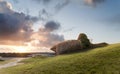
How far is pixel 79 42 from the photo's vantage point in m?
40.5

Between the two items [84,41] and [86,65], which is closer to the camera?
[86,65]

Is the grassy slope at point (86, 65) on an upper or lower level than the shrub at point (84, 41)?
lower

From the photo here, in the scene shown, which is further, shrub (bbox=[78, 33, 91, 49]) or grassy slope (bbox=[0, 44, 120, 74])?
shrub (bbox=[78, 33, 91, 49])

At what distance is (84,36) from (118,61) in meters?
15.3

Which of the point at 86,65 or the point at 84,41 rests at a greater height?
the point at 84,41

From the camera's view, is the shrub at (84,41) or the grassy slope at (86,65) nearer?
the grassy slope at (86,65)

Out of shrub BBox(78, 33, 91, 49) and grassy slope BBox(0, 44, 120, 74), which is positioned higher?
shrub BBox(78, 33, 91, 49)

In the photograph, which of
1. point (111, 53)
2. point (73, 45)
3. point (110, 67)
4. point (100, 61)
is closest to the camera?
point (110, 67)

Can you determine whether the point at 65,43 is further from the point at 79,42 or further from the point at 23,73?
the point at 23,73

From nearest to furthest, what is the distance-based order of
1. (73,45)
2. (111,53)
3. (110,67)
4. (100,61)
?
(110,67)
(100,61)
(111,53)
(73,45)

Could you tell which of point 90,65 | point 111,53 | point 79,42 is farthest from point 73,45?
point 90,65

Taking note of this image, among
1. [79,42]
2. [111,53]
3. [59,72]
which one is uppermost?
[79,42]

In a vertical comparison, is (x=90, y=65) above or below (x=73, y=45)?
below

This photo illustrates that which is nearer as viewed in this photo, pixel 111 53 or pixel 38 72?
pixel 38 72
